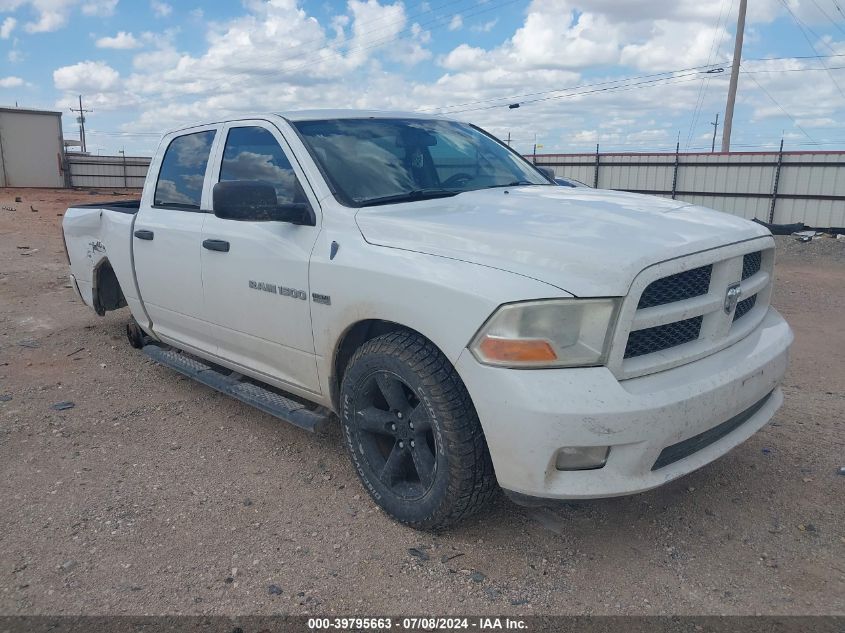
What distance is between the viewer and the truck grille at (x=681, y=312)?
2.54 m

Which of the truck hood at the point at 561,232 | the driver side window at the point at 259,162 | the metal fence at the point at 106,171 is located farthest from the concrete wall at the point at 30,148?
the truck hood at the point at 561,232

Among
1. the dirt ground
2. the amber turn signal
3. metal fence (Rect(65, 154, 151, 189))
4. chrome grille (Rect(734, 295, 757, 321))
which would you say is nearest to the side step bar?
the dirt ground

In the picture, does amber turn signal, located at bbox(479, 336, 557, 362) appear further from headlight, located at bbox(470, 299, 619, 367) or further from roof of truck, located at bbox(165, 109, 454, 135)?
roof of truck, located at bbox(165, 109, 454, 135)

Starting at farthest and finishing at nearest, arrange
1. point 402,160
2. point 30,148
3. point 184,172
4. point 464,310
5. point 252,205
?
point 30,148, point 184,172, point 402,160, point 252,205, point 464,310

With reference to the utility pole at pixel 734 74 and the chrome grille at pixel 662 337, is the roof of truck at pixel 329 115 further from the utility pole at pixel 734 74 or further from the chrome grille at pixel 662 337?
the utility pole at pixel 734 74

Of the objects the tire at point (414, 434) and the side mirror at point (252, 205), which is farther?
the side mirror at point (252, 205)

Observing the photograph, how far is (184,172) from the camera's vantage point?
460 cm

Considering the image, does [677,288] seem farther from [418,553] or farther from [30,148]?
[30,148]

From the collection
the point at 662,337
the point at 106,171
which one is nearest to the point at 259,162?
the point at 662,337

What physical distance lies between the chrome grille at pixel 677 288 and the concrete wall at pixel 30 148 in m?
36.4

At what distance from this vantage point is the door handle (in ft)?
12.8

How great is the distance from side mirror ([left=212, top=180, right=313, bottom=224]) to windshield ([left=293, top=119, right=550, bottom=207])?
23 centimetres

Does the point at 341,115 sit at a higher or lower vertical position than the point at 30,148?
higher

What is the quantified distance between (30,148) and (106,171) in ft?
11.5
